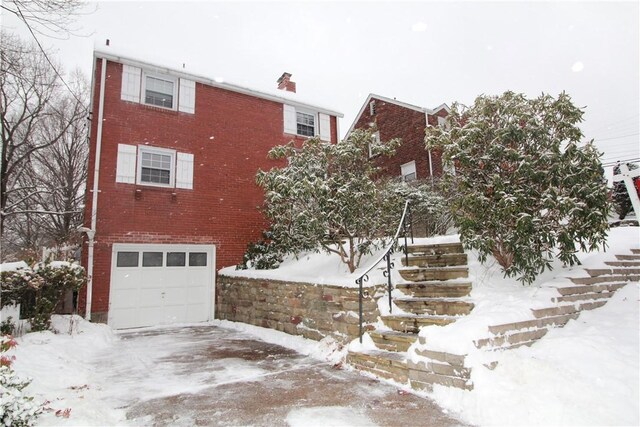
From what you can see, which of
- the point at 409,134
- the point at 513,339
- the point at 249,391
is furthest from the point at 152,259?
the point at 409,134

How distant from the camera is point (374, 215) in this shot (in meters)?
7.91

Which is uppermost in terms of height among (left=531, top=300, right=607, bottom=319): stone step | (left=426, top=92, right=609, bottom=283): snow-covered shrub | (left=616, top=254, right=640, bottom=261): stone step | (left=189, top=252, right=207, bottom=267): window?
(left=426, top=92, right=609, bottom=283): snow-covered shrub

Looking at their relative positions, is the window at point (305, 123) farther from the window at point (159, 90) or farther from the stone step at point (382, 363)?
the stone step at point (382, 363)

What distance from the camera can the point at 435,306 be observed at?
18.1 ft

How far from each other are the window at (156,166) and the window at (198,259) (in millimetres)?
2282

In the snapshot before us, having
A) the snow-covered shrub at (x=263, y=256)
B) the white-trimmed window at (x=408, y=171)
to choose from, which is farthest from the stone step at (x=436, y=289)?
the white-trimmed window at (x=408, y=171)

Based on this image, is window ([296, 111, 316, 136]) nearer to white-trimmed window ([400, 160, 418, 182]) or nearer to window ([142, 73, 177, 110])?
window ([142, 73, 177, 110])

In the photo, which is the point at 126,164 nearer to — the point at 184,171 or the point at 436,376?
the point at 184,171

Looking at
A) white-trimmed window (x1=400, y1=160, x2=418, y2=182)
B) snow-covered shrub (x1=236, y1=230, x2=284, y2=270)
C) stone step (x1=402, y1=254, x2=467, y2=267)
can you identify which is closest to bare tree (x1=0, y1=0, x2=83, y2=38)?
stone step (x1=402, y1=254, x2=467, y2=267)

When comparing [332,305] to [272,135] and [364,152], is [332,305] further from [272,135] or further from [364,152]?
[272,135]

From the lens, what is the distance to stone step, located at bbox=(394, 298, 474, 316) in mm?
5172

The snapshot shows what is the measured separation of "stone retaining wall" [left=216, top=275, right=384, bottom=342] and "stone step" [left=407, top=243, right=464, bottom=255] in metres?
1.24

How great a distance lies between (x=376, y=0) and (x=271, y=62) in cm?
11529

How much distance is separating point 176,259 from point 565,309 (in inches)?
388
